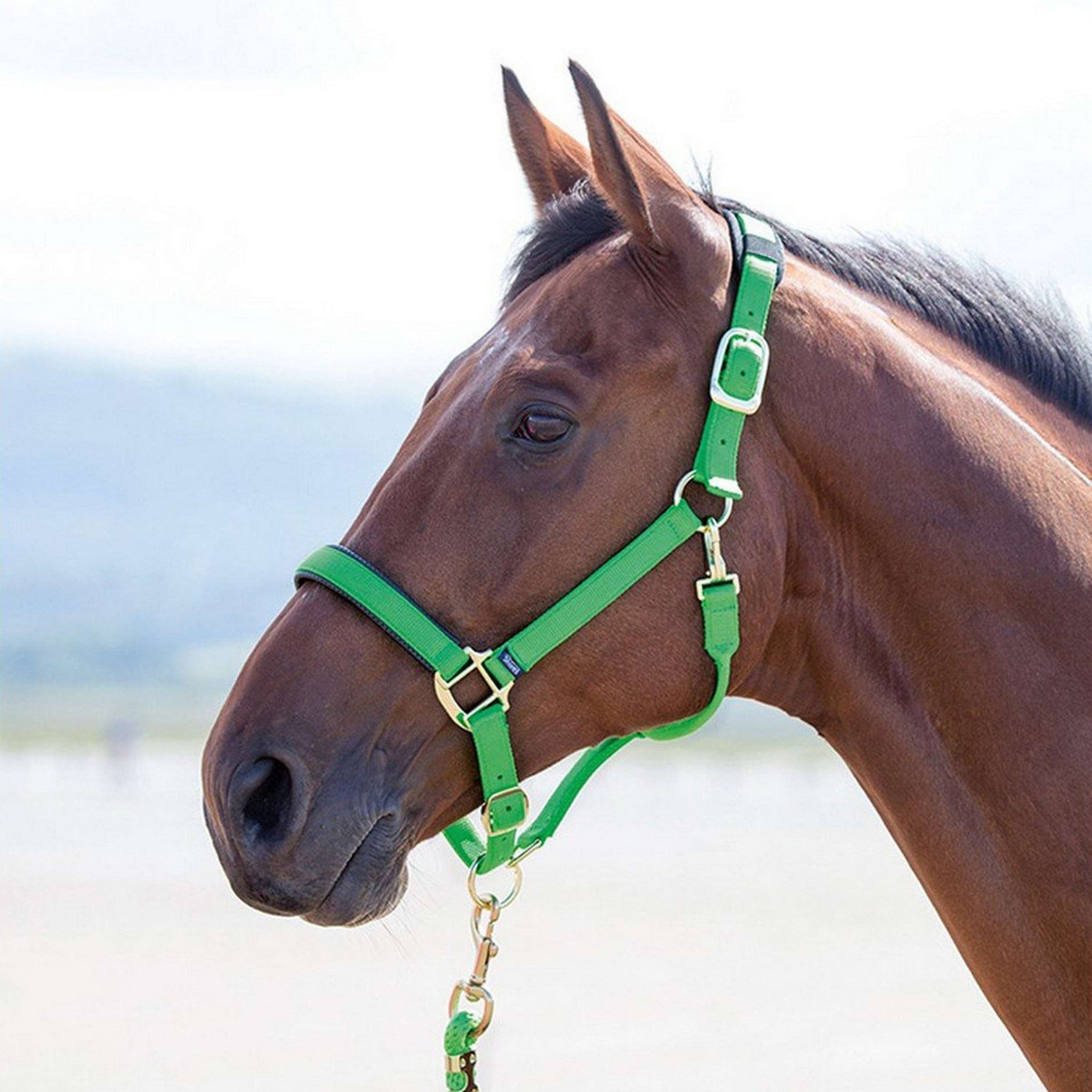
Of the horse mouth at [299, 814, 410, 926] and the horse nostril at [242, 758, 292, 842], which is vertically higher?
the horse nostril at [242, 758, 292, 842]

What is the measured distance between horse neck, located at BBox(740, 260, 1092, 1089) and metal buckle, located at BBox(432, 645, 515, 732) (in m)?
0.58

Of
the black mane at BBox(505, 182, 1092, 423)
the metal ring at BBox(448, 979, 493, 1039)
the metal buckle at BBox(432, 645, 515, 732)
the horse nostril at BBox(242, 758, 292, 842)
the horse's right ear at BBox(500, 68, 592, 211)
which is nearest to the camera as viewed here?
the horse nostril at BBox(242, 758, 292, 842)

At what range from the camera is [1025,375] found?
3518 mm

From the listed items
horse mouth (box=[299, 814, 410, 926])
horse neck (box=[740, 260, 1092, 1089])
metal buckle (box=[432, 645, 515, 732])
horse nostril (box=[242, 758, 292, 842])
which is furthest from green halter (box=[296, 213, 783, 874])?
horse nostril (box=[242, 758, 292, 842])

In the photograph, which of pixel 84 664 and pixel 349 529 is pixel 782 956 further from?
pixel 84 664

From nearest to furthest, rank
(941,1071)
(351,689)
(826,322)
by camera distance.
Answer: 1. (351,689)
2. (826,322)
3. (941,1071)

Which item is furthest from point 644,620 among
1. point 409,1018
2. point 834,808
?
point 834,808

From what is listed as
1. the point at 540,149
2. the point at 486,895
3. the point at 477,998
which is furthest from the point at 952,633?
the point at 540,149

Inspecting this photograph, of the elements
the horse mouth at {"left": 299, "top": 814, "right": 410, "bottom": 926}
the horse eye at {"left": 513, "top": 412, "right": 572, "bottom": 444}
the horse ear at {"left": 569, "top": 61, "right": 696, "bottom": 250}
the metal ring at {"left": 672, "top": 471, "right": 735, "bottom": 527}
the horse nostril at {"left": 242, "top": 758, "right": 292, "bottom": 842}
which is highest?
the horse ear at {"left": 569, "top": 61, "right": 696, "bottom": 250}

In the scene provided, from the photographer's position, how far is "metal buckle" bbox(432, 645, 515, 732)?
3.15 m

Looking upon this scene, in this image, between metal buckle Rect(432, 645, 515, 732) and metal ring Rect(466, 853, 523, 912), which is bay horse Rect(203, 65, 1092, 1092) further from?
metal ring Rect(466, 853, 523, 912)

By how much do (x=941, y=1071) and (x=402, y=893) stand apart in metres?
9.27

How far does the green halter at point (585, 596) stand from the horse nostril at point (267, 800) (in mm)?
334

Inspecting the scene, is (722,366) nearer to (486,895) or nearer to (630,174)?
(630,174)
